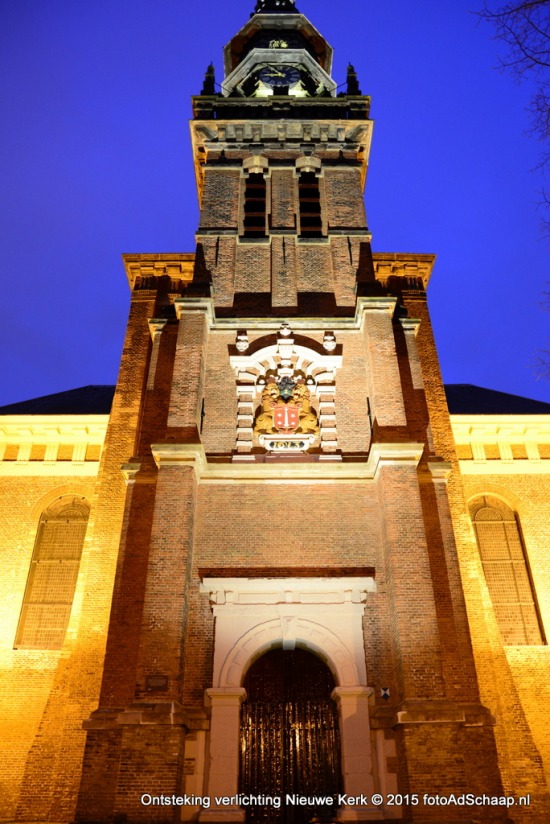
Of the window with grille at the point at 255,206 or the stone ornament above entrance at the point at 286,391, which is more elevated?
the window with grille at the point at 255,206

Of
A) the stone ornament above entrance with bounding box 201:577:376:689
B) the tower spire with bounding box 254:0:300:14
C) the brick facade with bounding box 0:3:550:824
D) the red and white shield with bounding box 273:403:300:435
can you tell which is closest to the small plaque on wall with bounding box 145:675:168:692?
the brick facade with bounding box 0:3:550:824

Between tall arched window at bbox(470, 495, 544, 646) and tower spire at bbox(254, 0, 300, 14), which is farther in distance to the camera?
tower spire at bbox(254, 0, 300, 14)

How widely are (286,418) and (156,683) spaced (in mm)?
6251

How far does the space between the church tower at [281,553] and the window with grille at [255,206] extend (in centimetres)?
11

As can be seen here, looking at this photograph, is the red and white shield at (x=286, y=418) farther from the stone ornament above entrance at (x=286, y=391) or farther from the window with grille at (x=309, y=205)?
the window with grille at (x=309, y=205)

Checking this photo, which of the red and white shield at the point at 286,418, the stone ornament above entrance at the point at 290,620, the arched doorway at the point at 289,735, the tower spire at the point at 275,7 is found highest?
the tower spire at the point at 275,7

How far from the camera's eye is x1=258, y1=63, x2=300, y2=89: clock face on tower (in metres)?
24.9

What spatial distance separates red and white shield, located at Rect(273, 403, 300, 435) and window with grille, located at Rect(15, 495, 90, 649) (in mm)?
6439

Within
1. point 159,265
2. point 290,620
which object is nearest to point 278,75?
point 159,265

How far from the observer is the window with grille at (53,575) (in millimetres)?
16500

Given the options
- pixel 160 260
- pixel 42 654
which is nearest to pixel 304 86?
pixel 160 260

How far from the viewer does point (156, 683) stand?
1140cm

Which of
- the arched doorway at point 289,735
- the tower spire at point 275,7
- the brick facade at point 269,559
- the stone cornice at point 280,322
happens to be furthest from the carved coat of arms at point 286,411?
the tower spire at point 275,7

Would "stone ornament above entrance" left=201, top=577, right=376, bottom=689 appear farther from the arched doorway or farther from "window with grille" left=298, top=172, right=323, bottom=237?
"window with grille" left=298, top=172, right=323, bottom=237
